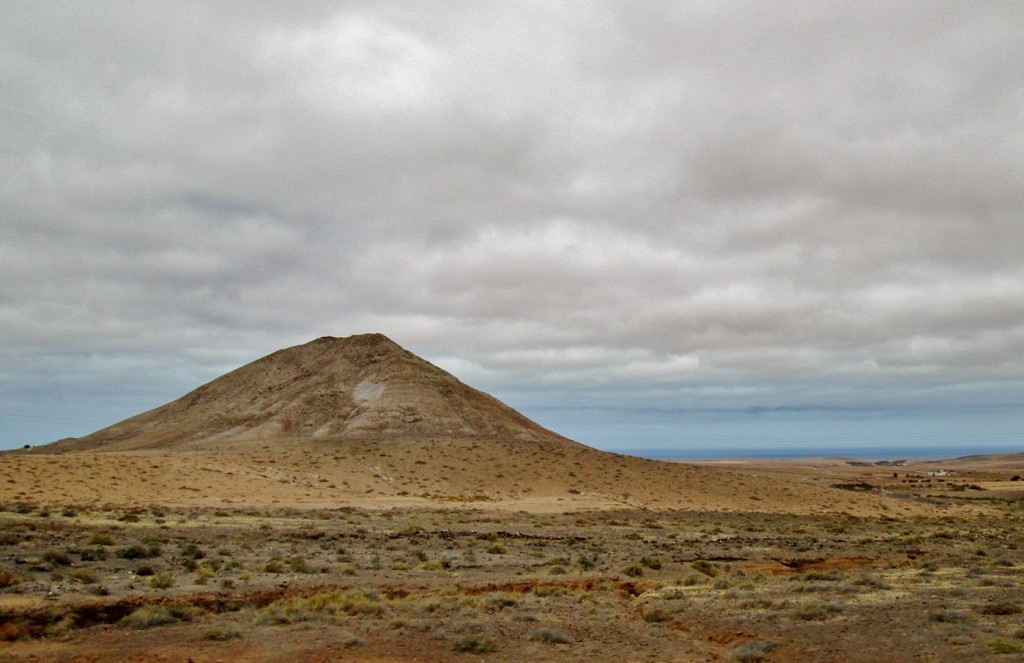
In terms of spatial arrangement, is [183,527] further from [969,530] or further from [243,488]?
[969,530]

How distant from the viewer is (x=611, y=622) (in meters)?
16.0

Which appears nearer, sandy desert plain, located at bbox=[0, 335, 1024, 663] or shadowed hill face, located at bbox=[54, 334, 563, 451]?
sandy desert plain, located at bbox=[0, 335, 1024, 663]

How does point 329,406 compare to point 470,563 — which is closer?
point 470,563

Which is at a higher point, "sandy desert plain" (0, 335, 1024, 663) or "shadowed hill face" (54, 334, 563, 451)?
"shadowed hill face" (54, 334, 563, 451)

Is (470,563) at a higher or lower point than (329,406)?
lower

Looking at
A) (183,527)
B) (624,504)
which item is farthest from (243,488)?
(624,504)

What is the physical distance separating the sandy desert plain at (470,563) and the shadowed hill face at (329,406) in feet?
34.2

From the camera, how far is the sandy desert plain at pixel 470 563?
13.9 m

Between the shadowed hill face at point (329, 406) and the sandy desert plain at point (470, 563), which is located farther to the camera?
the shadowed hill face at point (329, 406)

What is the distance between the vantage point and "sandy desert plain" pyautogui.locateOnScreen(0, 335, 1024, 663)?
45.8 feet

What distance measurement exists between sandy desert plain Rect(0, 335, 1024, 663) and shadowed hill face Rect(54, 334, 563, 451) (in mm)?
10414

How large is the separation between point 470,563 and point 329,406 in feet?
205

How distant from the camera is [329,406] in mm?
83375

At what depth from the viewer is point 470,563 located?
23781 mm
